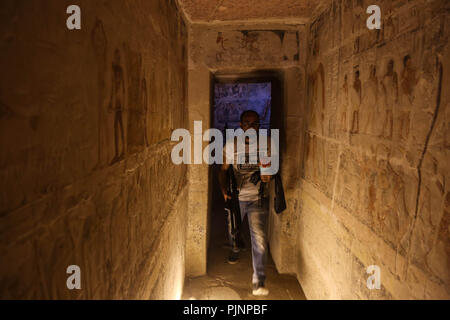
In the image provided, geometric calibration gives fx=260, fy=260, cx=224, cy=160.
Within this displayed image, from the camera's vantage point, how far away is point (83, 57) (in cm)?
88

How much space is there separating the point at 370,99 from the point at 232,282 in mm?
2804

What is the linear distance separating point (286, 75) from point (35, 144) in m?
3.31

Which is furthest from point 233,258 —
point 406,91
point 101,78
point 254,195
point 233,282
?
point 101,78

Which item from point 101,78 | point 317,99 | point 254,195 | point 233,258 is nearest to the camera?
point 101,78

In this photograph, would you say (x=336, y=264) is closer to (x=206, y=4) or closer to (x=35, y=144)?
(x=35, y=144)

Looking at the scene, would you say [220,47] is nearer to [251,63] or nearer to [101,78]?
[251,63]

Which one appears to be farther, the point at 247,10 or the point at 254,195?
the point at 254,195

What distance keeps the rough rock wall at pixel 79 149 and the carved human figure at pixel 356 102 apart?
154 cm

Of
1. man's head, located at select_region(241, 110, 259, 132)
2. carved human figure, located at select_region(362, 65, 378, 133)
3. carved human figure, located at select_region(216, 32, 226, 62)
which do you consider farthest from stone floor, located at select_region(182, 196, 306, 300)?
carved human figure, located at select_region(216, 32, 226, 62)

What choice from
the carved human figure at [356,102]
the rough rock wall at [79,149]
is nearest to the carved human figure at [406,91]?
the carved human figure at [356,102]

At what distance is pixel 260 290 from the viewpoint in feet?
10.7

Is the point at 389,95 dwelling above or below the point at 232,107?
below

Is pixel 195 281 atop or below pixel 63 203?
below

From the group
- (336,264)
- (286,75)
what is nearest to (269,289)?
(336,264)
